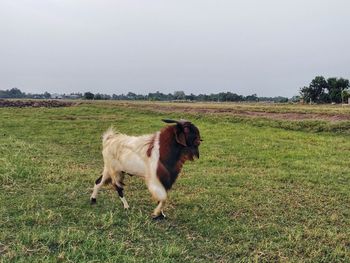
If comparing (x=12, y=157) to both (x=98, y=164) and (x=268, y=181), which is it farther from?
(x=268, y=181)

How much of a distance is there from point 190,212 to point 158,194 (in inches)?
32.1

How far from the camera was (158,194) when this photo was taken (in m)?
6.15

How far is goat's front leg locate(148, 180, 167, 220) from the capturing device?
20.2 ft

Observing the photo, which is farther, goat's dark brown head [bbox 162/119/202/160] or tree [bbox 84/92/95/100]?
tree [bbox 84/92/95/100]

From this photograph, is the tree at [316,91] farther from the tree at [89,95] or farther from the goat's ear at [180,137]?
the goat's ear at [180,137]

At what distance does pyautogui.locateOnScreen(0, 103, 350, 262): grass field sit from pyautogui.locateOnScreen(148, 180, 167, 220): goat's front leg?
0.15 m

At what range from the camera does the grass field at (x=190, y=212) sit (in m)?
4.93

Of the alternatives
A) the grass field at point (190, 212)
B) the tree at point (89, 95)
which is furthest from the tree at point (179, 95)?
the grass field at point (190, 212)

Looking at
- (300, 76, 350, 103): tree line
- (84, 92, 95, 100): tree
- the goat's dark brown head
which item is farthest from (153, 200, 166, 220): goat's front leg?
(84, 92, 95, 100): tree

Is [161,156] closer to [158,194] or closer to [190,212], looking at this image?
[158,194]

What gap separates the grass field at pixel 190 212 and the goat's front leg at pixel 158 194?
151 millimetres

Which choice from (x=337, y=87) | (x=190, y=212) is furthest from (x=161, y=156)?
(x=337, y=87)

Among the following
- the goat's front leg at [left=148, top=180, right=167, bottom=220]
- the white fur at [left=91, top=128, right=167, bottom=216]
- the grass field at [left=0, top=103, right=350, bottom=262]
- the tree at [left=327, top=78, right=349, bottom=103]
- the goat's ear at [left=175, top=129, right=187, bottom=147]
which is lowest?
the grass field at [left=0, top=103, right=350, bottom=262]

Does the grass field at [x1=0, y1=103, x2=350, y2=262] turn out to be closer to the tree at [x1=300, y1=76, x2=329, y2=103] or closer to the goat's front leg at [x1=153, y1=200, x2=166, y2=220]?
the goat's front leg at [x1=153, y1=200, x2=166, y2=220]
